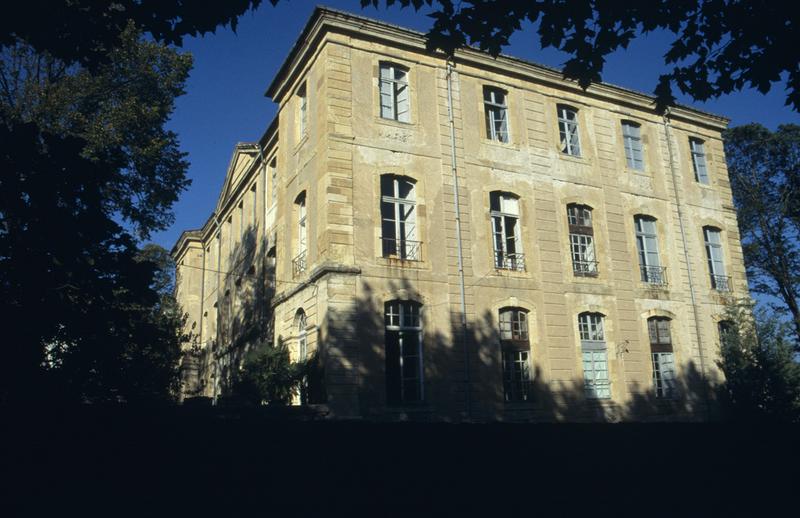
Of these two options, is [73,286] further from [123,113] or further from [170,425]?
[123,113]

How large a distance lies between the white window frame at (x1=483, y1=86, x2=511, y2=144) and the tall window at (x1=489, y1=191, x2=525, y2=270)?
1.77 meters

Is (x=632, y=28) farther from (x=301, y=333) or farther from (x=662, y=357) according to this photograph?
(x=662, y=357)

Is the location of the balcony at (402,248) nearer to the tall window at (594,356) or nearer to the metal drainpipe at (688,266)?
the tall window at (594,356)

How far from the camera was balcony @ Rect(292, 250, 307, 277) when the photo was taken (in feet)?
58.3

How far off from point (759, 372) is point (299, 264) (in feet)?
43.4

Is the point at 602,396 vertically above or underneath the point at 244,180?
underneath

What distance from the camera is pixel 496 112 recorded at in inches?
766

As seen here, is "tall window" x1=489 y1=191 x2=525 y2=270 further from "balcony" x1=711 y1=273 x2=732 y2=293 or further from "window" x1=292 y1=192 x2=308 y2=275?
"balcony" x1=711 y1=273 x2=732 y2=293

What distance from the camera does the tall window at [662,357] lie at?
19.3 m

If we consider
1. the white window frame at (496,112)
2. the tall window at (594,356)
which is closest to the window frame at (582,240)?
the tall window at (594,356)

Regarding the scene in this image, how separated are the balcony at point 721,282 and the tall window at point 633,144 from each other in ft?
13.9

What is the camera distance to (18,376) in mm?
6625

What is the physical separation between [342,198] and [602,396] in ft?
28.4

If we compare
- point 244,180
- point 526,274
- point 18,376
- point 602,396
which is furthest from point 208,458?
point 244,180
